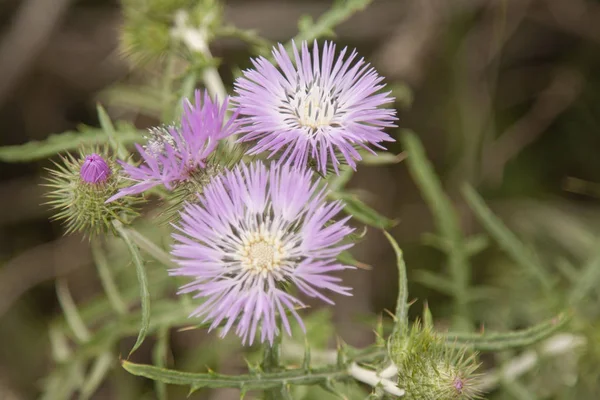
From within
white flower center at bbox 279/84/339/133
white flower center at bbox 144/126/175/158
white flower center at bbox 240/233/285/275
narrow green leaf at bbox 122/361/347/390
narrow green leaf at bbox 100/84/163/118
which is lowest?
narrow green leaf at bbox 122/361/347/390

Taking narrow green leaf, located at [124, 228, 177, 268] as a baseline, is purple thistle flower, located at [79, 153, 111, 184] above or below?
above

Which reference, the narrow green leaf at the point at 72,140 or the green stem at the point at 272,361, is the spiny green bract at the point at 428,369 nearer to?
the green stem at the point at 272,361

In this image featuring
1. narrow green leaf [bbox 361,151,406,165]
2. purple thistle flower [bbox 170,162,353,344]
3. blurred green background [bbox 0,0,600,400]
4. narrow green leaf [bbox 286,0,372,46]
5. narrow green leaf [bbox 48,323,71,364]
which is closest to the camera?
purple thistle flower [bbox 170,162,353,344]

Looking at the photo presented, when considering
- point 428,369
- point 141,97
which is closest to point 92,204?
point 428,369

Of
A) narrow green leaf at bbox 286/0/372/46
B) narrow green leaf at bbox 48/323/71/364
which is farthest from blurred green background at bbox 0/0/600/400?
narrow green leaf at bbox 286/0/372/46

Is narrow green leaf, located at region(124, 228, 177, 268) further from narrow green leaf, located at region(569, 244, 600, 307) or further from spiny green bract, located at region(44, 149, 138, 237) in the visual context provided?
narrow green leaf, located at region(569, 244, 600, 307)

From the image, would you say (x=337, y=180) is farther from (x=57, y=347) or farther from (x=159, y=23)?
(x=57, y=347)

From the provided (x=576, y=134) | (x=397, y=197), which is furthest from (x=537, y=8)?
(x=397, y=197)

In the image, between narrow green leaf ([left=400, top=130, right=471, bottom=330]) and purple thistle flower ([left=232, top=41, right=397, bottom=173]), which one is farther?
Result: narrow green leaf ([left=400, top=130, right=471, bottom=330])
